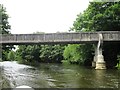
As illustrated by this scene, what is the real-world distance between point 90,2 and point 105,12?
12.1ft

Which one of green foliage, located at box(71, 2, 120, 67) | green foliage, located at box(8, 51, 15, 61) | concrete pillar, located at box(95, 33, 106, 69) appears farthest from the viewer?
green foliage, located at box(8, 51, 15, 61)

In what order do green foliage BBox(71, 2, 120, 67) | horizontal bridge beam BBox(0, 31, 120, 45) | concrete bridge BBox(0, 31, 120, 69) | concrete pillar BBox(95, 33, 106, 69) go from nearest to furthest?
concrete pillar BBox(95, 33, 106, 69), concrete bridge BBox(0, 31, 120, 69), horizontal bridge beam BBox(0, 31, 120, 45), green foliage BBox(71, 2, 120, 67)

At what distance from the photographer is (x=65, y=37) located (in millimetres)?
33656

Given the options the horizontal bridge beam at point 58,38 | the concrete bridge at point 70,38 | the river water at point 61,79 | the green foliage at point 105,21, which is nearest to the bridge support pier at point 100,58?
the concrete bridge at point 70,38

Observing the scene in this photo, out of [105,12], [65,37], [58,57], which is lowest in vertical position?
[58,57]

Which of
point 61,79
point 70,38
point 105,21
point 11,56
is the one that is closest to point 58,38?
point 70,38

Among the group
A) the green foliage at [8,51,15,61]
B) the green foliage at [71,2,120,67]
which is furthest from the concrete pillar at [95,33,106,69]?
the green foliage at [8,51,15,61]

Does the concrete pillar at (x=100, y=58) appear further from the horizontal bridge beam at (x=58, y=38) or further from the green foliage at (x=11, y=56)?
the green foliage at (x=11, y=56)

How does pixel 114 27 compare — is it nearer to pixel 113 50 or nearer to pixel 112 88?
pixel 113 50

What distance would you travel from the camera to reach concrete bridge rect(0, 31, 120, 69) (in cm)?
3256

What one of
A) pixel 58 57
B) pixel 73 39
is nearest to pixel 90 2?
pixel 73 39

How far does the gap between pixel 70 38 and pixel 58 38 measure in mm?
1588

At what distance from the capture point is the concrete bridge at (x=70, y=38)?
32.6 m

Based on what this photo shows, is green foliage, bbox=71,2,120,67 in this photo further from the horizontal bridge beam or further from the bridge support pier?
the bridge support pier
